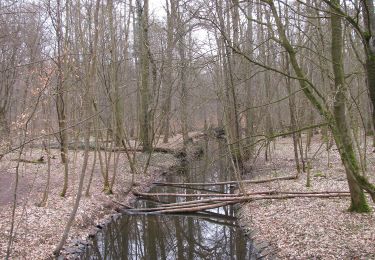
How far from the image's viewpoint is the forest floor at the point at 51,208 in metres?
8.69

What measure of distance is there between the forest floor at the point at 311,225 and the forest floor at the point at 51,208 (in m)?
4.59

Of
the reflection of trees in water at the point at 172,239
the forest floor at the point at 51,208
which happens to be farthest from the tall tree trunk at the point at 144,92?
the reflection of trees in water at the point at 172,239

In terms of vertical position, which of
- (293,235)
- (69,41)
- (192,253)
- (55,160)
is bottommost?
(192,253)

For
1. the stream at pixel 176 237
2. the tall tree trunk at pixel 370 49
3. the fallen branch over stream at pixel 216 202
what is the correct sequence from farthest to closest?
1. the fallen branch over stream at pixel 216 202
2. the stream at pixel 176 237
3. the tall tree trunk at pixel 370 49

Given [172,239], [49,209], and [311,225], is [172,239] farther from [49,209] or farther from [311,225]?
[311,225]

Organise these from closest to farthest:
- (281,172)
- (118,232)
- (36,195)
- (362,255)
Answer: (362,255)
(118,232)
(36,195)
(281,172)

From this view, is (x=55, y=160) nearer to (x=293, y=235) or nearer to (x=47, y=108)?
(x=47, y=108)

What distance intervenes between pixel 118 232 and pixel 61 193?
275cm

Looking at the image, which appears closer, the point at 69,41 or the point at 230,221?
the point at 230,221

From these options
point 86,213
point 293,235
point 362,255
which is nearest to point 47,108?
point 86,213

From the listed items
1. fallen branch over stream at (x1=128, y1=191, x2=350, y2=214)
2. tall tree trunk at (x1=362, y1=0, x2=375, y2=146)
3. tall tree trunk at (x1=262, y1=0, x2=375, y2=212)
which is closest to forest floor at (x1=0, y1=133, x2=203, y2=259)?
fallen branch over stream at (x1=128, y1=191, x2=350, y2=214)

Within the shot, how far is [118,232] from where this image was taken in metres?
11.3

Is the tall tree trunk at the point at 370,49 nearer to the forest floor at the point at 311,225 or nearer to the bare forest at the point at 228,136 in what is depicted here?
the bare forest at the point at 228,136

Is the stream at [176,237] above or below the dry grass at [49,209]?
below
